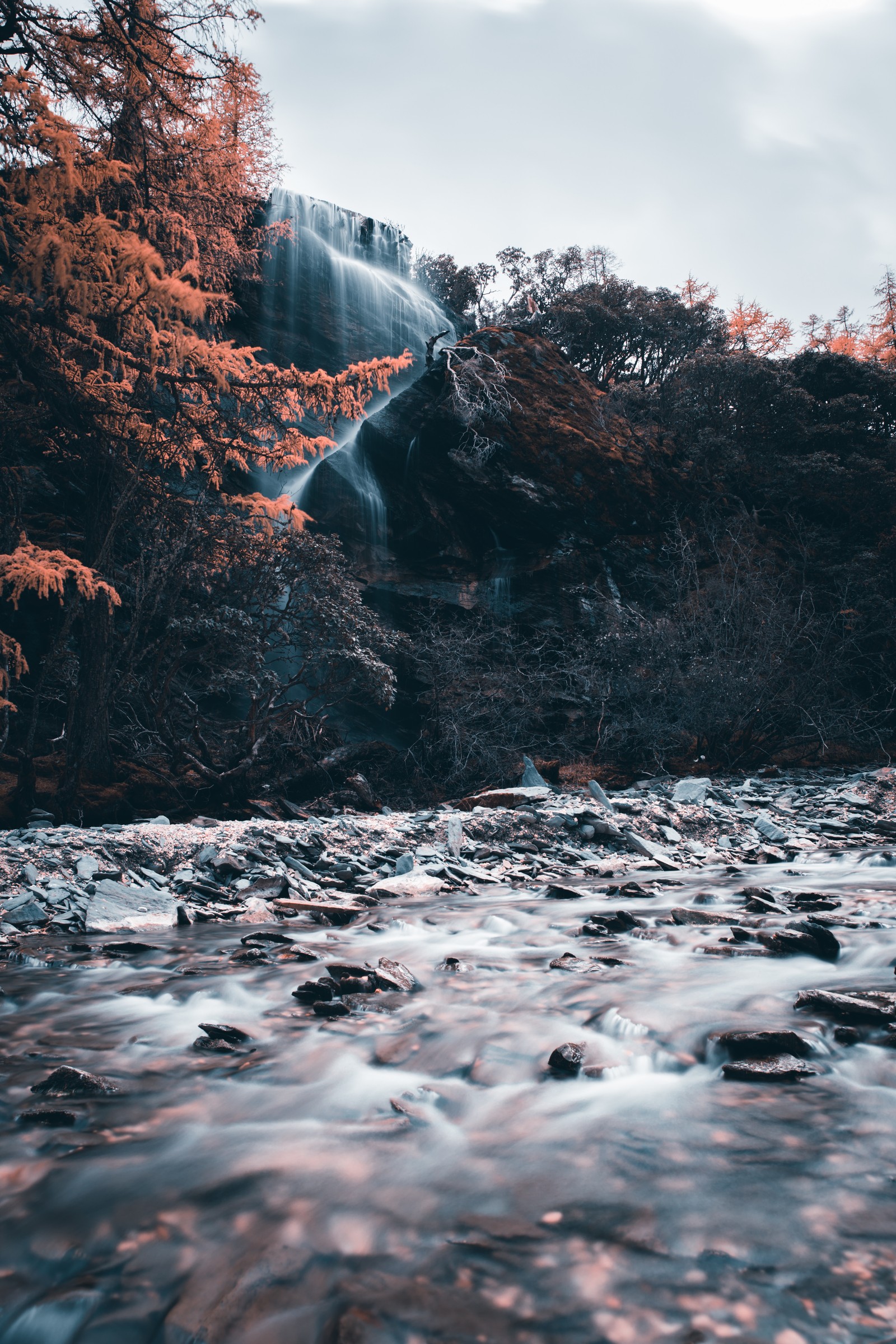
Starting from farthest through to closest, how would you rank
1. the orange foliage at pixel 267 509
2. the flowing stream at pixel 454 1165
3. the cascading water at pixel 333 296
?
the cascading water at pixel 333 296 < the orange foliage at pixel 267 509 < the flowing stream at pixel 454 1165

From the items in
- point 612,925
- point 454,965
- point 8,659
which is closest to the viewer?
point 454,965

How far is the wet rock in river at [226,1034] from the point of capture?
8.86 feet

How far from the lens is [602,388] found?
74.9 ft

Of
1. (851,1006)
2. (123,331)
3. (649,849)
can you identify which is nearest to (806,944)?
(851,1006)

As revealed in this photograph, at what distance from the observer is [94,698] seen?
826 cm

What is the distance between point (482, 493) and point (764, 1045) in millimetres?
12993

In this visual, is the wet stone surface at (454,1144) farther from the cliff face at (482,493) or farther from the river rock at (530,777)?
the cliff face at (482,493)

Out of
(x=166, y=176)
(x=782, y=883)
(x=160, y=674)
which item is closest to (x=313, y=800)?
(x=160, y=674)

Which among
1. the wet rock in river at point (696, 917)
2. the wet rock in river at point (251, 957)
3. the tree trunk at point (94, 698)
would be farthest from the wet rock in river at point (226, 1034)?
the tree trunk at point (94, 698)

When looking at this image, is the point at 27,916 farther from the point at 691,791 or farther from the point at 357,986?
the point at 691,791

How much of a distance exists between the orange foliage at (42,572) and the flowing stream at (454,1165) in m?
3.77

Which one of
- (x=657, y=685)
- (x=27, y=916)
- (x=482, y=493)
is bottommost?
(x=27, y=916)

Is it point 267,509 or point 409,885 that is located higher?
point 267,509

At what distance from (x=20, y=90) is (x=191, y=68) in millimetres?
2568
